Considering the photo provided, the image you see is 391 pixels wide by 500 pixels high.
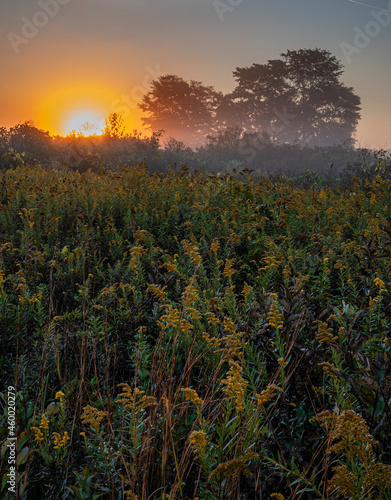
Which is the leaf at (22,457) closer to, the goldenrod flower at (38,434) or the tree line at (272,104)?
the goldenrod flower at (38,434)

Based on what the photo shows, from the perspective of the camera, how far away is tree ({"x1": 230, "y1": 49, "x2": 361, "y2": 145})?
43.8 m

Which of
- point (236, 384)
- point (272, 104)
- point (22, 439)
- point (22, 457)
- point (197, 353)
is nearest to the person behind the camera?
point (236, 384)

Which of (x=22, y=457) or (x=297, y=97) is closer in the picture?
(x=22, y=457)

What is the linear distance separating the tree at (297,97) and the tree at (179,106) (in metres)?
3.74

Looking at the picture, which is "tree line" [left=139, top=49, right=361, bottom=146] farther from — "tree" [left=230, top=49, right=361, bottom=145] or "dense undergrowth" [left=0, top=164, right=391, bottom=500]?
"dense undergrowth" [left=0, top=164, right=391, bottom=500]

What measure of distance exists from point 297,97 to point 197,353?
48920mm

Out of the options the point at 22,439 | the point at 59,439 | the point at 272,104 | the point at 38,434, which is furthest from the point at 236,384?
the point at 272,104

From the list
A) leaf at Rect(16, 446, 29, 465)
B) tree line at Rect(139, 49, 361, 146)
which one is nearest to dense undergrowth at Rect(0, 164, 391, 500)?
leaf at Rect(16, 446, 29, 465)

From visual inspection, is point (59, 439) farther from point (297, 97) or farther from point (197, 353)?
point (297, 97)

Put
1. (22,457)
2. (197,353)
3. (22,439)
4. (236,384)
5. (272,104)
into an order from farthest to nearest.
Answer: (272,104)
(197,353)
(22,439)
(22,457)
(236,384)

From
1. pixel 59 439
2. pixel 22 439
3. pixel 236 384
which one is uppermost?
pixel 236 384

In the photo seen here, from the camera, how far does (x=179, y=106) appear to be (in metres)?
47.9

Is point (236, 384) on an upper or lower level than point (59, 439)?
upper

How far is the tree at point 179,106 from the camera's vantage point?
4666 cm
